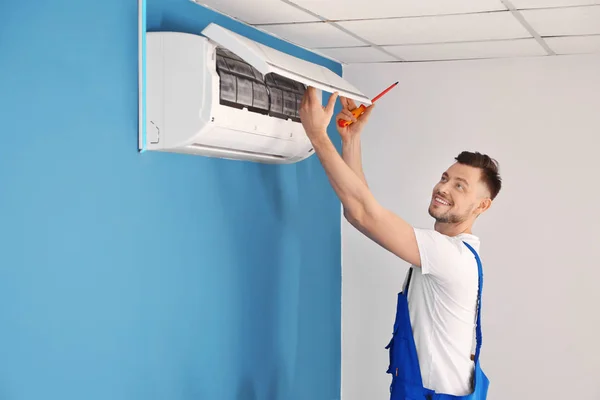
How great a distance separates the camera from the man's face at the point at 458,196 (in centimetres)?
270

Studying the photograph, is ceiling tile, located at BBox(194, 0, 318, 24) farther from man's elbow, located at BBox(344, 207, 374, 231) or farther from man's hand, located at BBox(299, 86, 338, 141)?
man's elbow, located at BBox(344, 207, 374, 231)

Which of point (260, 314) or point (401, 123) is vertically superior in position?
point (401, 123)

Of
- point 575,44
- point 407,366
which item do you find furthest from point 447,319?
point 575,44

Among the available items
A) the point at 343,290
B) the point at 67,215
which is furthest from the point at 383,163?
the point at 67,215

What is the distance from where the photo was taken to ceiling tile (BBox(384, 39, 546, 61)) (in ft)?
10.1

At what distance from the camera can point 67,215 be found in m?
2.00

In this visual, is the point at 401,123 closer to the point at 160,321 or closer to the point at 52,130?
the point at 160,321

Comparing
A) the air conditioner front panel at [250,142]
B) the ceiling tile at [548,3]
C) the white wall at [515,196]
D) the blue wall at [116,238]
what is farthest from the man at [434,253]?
the white wall at [515,196]

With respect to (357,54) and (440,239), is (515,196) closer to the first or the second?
(357,54)

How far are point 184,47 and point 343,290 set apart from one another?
1734mm

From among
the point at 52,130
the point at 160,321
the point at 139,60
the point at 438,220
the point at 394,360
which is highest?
the point at 139,60

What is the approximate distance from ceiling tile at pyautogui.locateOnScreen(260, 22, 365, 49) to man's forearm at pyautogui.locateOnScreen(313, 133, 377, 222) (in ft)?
1.66

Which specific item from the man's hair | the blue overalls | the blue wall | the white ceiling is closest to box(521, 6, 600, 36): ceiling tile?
the white ceiling

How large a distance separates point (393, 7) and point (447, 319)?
0.99m
